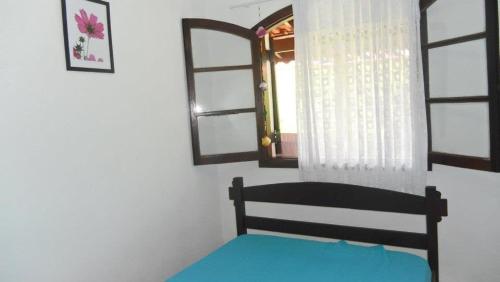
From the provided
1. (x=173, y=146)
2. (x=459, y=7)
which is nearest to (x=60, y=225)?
(x=173, y=146)

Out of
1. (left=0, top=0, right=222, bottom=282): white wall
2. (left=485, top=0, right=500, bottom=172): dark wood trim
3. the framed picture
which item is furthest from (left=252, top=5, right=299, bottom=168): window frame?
(left=485, top=0, right=500, bottom=172): dark wood trim

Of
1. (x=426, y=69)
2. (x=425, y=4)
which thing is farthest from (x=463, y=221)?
(x=425, y=4)

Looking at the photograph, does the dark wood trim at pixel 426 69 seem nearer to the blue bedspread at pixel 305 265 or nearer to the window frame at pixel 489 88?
the window frame at pixel 489 88

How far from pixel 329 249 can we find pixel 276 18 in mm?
1727

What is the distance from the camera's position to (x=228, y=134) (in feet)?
10.00

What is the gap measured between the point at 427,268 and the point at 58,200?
6.36 ft

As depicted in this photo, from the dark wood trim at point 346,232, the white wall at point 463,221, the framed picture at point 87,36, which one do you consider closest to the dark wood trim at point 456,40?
the white wall at point 463,221

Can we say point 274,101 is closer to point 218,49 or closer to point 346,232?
point 218,49

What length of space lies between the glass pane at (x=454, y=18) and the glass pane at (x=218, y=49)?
1.29m

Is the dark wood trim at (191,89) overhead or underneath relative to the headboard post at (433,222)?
overhead

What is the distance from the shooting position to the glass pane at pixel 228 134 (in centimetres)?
301

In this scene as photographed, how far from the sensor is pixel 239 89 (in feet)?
9.86

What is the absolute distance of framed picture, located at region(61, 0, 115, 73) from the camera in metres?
2.01

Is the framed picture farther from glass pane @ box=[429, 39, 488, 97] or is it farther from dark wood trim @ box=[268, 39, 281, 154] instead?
glass pane @ box=[429, 39, 488, 97]
